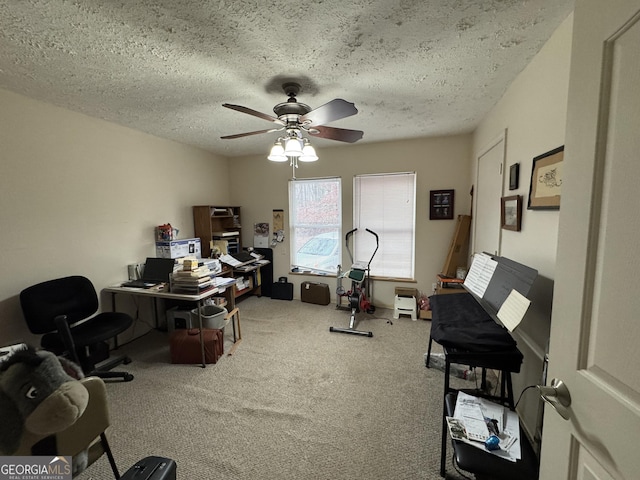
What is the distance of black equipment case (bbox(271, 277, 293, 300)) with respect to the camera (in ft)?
14.1

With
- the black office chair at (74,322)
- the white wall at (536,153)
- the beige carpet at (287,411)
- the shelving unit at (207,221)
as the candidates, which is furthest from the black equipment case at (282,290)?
the white wall at (536,153)

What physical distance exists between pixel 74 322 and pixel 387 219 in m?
3.61

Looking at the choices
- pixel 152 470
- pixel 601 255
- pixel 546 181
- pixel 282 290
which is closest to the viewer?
pixel 601 255

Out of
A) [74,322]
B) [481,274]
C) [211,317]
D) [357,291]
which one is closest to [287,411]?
[211,317]

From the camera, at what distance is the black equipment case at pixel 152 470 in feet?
3.35

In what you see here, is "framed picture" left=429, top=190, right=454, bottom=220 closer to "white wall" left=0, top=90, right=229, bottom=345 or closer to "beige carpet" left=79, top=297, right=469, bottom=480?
"beige carpet" left=79, top=297, right=469, bottom=480

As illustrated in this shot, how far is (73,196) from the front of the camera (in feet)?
8.04

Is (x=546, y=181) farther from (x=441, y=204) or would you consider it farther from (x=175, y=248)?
(x=175, y=248)

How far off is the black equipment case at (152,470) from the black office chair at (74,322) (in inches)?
56.6

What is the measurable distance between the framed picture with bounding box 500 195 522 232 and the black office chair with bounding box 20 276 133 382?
326 cm

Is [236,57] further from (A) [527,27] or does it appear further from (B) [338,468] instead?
(B) [338,468]

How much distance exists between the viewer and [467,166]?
3.40 m

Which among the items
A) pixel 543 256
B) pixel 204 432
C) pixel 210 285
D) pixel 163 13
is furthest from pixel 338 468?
pixel 163 13

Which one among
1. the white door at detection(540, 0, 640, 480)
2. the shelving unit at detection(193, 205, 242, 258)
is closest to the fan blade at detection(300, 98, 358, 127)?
the white door at detection(540, 0, 640, 480)
